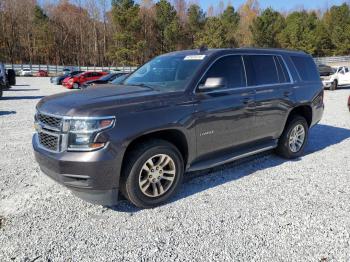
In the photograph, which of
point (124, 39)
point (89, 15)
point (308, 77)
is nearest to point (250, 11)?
point (89, 15)

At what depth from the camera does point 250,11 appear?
314 ft

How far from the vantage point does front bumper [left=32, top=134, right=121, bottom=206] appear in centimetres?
335

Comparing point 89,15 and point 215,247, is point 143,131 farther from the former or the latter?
point 89,15

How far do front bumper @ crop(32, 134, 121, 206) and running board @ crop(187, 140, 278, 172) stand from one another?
1.13 metres

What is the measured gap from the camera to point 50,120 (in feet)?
11.8

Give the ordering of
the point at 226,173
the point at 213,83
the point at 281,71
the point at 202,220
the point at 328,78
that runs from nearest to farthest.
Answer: the point at 202,220
the point at 213,83
the point at 226,173
the point at 281,71
the point at 328,78

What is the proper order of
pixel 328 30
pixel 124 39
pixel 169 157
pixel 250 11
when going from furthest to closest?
pixel 250 11, pixel 328 30, pixel 124 39, pixel 169 157

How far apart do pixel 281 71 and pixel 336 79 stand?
1706 cm

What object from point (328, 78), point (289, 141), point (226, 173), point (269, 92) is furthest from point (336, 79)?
point (226, 173)

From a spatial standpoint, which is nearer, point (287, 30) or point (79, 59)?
point (287, 30)

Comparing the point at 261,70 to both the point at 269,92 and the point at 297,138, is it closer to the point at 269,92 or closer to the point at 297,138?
the point at 269,92

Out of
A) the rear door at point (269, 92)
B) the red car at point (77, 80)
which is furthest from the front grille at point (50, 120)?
the red car at point (77, 80)

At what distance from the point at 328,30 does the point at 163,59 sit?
224 feet

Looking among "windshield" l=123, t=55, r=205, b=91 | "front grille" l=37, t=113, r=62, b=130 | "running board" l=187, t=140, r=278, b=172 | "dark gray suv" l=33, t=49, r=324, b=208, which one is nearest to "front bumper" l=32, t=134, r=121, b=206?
"dark gray suv" l=33, t=49, r=324, b=208
